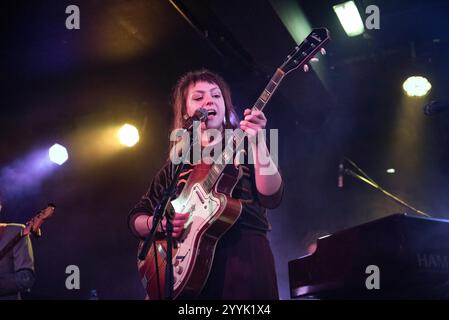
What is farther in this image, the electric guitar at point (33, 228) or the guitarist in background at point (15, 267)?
the electric guitar at point (33, 228)

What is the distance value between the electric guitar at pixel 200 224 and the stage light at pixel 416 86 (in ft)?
11.8

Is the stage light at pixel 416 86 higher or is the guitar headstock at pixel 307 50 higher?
the stage light at pixel 416 86

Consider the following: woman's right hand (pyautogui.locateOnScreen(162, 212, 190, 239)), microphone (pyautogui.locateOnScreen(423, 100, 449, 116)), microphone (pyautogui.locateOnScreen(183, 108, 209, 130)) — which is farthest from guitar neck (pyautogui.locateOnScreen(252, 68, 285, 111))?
microphone (pyautogui.locateOnScreen(423, 100, 449, 116))

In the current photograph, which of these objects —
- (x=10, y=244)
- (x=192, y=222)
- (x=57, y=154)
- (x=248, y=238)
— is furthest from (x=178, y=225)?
(x=57, y=154)

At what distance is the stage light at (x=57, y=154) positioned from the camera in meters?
5.71

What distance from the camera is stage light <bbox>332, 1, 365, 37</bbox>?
488 cm

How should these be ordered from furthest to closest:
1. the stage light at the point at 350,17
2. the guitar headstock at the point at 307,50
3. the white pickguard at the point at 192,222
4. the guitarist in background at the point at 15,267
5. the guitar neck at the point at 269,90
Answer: the stage light at the point at 350,17 < the guitarist in background at the point at 15,267 < the guitar headstock at the point at 307,50 < the guitar neck at the point at 269,90 < the white pickguard at the point at 192,222

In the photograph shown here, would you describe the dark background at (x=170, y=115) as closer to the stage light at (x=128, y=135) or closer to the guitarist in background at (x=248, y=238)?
the stage light at (x=128, y=135)

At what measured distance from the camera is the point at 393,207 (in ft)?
20.4

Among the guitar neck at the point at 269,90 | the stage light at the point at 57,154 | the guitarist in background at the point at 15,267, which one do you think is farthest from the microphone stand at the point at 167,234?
the stage light at the point at 57,154

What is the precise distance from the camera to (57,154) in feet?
18.8

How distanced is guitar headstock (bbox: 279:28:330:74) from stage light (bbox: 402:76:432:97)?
11.2 ft

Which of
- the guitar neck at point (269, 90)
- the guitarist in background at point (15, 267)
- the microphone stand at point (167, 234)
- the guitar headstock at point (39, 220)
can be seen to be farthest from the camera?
the guitar headstock at point (39, 220)

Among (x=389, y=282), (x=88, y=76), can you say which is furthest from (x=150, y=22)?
(x=389, y=282)
